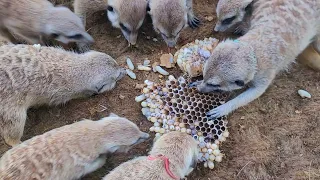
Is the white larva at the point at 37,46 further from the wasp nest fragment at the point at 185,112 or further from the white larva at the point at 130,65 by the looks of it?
the wasp nest fragment at the point at 185,112

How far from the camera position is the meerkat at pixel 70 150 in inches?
126

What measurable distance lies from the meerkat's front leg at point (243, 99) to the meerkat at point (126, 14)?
3.12 ft

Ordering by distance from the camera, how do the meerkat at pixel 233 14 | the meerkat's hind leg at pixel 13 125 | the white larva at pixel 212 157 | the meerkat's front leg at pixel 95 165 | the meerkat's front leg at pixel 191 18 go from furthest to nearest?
the meerkat's front leg at pixel 191 18 < the meerkat at pixel 233 14 < the white larva at pixel 212 157 < the meerkat's hind leg at pixel 13 125 < the meerkat's front leg at pixel 95 165

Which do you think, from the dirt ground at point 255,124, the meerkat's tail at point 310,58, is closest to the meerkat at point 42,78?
the dirt ground at point 255,124

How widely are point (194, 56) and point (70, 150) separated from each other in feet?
4.43

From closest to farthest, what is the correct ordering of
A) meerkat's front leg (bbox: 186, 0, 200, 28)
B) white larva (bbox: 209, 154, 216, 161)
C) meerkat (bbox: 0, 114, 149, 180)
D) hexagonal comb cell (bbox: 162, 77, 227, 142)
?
meerkat (bbox: 0, 114, 149, 180), white larva (bbox: 209, 154, 216, 161), hexagonal comb cell (bbox: 162, 77, 227, 142), meerkat's front leg (bbox: 186, 0, 200, 28)

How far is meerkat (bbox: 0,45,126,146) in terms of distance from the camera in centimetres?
361

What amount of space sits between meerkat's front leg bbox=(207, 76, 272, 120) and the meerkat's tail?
1.86 ft

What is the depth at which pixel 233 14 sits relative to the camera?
4.19 meters

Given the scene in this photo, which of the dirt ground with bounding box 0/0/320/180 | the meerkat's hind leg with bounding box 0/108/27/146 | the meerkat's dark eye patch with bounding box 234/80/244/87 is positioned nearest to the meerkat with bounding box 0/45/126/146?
the meerkat's hind leg with bounding box 0/108/27/146

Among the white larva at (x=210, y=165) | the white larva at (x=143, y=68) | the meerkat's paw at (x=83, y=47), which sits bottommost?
the white larva at (x=210, y=165)

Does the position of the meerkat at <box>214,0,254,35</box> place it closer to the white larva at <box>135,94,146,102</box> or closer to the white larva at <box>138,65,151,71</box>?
the white larva at <box>138,65,151,71</box>

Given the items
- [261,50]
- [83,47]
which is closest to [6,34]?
[83,47]

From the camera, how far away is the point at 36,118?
3.94 metres
